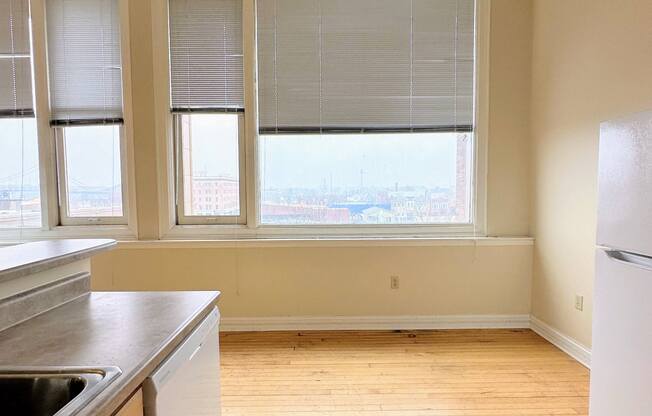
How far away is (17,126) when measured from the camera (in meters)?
3.18

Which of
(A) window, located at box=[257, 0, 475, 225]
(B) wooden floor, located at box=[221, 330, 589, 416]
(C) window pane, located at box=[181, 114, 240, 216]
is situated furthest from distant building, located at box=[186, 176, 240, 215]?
(B) wooden floor, located at box=[221, 330, 589, 416]

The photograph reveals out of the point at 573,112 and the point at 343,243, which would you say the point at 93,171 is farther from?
the point at 573,112

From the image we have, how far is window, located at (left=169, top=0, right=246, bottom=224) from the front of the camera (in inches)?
121

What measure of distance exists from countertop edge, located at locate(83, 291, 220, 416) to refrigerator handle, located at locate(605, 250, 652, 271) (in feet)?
5.12

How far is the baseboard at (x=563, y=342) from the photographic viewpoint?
2496mm

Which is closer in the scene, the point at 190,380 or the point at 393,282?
the point at 190,380

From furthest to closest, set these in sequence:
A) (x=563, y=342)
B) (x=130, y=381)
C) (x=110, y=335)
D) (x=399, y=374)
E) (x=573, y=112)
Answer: (x=563, y=342), (x=573, y=112), (x=399, y=374), (x=110, y=335), (x=130, y=381)

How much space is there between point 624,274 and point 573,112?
167 cm

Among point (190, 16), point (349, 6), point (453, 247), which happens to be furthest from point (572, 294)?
point (190, 16)

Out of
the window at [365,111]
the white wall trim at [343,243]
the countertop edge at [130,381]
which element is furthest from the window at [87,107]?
the countertop edge at [130,381]

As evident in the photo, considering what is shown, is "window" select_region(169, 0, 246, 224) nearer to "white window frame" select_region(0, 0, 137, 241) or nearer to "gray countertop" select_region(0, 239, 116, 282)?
"white window frame" select_region(0, 0, 137, 241)

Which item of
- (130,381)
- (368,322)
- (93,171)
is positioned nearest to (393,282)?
(368,322)

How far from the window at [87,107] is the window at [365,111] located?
1.28m

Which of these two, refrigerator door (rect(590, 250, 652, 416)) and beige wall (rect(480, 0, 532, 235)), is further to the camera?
beige wall (rect(480, 0, 532, 235))
